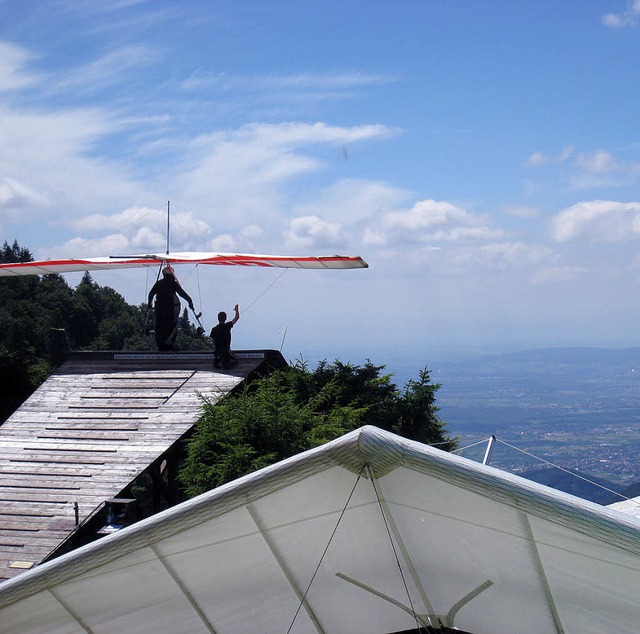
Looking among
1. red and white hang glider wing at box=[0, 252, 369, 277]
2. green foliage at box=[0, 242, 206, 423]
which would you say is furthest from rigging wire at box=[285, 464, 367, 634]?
green foliage at box=[0, 242, 206, 423]

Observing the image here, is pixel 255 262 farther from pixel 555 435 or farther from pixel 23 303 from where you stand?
pixel 555 435

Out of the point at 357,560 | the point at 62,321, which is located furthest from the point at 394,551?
the point at 62,321

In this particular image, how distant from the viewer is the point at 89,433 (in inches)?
655

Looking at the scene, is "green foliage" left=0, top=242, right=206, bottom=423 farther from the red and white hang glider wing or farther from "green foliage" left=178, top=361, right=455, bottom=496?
"green foliage" left=178, top=361, right=455, bottom=496

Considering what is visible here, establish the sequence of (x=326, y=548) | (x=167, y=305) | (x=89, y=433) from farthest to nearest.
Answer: (x=167, y=305)
(x=89, y=433)
(x=326, y=548)

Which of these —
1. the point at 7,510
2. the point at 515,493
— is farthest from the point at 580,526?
the point at 7,510

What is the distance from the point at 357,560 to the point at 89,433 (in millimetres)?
11799

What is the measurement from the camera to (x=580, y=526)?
5.02m

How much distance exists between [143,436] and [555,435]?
174635mm

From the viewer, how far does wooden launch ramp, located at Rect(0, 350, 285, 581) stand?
1379 cm

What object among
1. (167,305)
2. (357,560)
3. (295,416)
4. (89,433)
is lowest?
(89,433)

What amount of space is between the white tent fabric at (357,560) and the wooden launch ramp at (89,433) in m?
7.41

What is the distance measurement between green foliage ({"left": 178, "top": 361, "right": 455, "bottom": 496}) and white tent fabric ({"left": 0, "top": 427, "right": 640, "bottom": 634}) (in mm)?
7345

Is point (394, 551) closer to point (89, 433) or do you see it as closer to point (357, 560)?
point (357, 560)
